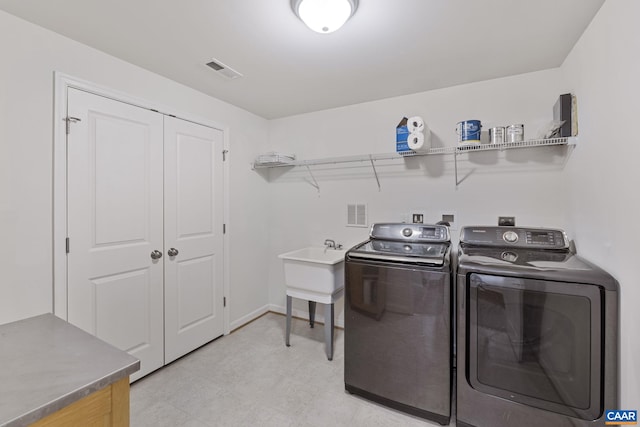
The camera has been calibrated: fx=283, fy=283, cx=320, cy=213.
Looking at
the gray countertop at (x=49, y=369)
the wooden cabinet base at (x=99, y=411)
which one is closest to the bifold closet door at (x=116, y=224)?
the gray countertop at (x=49, y=369)

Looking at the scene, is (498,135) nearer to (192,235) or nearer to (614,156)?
(614,156)

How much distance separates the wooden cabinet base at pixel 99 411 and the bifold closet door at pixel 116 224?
118 cm

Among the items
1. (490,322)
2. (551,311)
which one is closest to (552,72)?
(551,311)

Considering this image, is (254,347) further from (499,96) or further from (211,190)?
(499,96)

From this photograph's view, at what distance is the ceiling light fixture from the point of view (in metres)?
1.34

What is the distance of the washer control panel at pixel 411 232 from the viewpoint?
7.20 feet

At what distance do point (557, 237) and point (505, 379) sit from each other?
3.14 feet

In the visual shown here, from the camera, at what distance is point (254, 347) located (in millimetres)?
2623

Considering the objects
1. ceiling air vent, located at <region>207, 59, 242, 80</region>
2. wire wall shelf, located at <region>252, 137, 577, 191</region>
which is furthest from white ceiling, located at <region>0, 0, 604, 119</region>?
wire wall shelf, located at <region>252, 137, 577, 191</region>

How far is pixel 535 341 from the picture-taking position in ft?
4.81

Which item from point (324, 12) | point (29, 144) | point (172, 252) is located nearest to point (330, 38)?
point (324, 12)

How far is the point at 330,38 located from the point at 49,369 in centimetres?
203

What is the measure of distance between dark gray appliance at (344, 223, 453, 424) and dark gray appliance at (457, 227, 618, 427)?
97mm

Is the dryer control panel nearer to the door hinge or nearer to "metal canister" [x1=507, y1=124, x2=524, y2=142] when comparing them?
"metal canister" [x1=507, y1=124, x2=524, y2=142]
